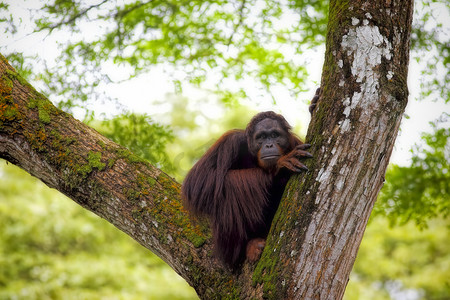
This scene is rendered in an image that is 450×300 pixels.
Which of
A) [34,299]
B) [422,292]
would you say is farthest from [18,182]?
[422,292]

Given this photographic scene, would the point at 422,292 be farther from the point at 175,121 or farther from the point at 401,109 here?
the point at 401,109

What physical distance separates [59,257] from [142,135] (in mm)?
8613

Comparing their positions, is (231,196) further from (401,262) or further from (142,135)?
(401,262)

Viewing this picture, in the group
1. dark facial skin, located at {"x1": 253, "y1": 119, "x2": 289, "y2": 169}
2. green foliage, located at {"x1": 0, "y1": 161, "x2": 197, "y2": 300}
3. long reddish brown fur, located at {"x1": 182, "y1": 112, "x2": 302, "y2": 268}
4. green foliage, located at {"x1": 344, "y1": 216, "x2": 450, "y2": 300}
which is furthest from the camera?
green foliage, located at {"x1": 344, "y1": 216, "x2": 450, "y2": 300}

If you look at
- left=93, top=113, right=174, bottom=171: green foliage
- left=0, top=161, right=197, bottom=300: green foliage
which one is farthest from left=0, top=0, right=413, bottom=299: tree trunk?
left=0, top=161, right=197, bottom=300: green foliage

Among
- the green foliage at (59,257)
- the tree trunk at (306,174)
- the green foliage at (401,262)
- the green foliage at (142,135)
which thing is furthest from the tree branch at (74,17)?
the green foliage at (401,262)

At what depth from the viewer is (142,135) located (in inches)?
267

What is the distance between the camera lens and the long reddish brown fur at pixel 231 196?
4.14 m

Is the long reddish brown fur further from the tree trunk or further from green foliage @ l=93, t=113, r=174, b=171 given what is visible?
green foliage @ l=93, t=113, r=174, b=171

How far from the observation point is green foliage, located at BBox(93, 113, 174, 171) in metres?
6.46

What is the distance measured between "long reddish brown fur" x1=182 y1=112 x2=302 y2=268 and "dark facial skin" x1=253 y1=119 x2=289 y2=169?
0.74 ft

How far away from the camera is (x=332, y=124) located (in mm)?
3354

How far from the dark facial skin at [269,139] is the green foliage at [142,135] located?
1974mm

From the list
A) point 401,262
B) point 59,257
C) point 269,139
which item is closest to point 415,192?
point 269,139
